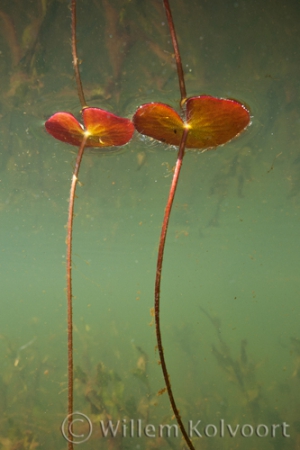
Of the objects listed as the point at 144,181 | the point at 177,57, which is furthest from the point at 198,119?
the point at 144,181

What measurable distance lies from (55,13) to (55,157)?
2507 millimetres

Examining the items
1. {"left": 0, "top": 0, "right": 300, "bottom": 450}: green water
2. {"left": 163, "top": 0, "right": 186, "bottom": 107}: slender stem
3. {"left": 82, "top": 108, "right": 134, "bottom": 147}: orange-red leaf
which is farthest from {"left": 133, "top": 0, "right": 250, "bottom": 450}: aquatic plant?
{"left": 0, "top": 0, "right": 300, "bottom": 450}: green water

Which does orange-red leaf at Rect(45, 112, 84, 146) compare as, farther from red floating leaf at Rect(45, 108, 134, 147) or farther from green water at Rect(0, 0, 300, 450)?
green water at Rect(0, 0, 300, 450)

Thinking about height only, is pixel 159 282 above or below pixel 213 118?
below

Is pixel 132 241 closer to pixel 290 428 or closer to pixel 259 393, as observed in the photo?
pixel 259 393

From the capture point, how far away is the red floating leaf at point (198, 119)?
1.83m

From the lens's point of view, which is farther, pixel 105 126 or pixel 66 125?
pixel 66 125

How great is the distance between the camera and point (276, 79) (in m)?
3.75

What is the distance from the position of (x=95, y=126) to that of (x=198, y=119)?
717mm

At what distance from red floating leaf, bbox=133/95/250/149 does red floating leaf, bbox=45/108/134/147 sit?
0.12 m

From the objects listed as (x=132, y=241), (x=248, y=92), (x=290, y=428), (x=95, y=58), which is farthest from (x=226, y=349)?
(x=95, y=58)

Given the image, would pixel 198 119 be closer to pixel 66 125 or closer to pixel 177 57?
pixel 177 57

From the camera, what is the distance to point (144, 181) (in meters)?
6.14

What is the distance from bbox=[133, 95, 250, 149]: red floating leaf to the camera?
6.00 ft
